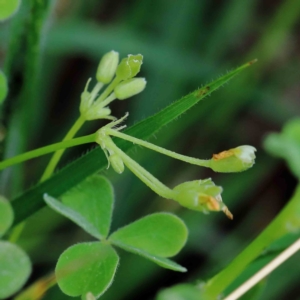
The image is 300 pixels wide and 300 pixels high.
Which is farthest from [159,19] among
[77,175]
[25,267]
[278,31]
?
[25,267]

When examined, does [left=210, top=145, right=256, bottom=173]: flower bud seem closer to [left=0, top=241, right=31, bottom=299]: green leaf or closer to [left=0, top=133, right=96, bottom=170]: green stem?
[left=0, top=133, right=96, bottom=170]: green stem

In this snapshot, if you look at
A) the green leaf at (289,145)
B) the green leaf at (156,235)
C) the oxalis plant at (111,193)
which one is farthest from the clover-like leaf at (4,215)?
the green leaf at (289,145)

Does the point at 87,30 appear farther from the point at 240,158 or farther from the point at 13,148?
the point at 240,158

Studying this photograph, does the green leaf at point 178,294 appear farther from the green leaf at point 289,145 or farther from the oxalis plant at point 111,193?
the green leaf at point 289,145

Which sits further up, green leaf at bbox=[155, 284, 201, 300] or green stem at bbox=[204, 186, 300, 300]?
green leaf at bbox=[155, 284, 201, 300]

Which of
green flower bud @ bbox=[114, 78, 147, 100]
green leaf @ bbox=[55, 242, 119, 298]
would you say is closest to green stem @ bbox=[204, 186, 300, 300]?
green leaf @ bbox=[55, 242, 119, 298]

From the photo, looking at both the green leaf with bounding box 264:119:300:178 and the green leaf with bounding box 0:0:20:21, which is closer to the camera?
the green leaf with bounding box 0:0:20:21

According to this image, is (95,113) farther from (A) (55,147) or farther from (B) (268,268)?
(B) (268,268)
